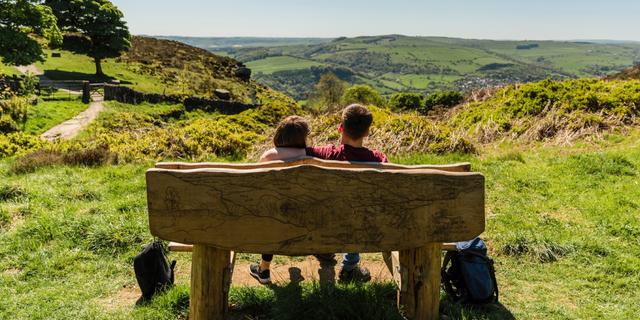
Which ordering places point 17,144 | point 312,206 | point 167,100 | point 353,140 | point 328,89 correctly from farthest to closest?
point 328,89
point 167,100
point 17,144
point 353,140
point 312,206

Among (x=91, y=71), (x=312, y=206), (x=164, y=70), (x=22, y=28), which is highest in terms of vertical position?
(x=22, y=28)

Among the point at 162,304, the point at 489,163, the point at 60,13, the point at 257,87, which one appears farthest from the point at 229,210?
the point at 257,87

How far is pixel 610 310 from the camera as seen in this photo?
4.29 meters

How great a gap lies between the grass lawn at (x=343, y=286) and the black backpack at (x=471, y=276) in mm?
206

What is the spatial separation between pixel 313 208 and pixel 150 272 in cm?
228

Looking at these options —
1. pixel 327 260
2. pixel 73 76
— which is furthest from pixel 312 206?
pixel 73 76

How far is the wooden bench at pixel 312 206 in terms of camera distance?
308cm

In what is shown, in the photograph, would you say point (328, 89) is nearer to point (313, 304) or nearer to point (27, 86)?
point (27, 86)

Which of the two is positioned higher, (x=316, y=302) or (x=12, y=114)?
(x=12, y=114)

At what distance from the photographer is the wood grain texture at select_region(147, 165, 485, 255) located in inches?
121

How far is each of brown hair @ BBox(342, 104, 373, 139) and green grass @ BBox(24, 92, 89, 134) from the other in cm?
1759

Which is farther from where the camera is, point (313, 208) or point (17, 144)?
point (17, 144)

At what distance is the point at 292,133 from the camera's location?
413 cm

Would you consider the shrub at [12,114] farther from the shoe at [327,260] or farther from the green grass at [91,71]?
the green grass at [91,71]
